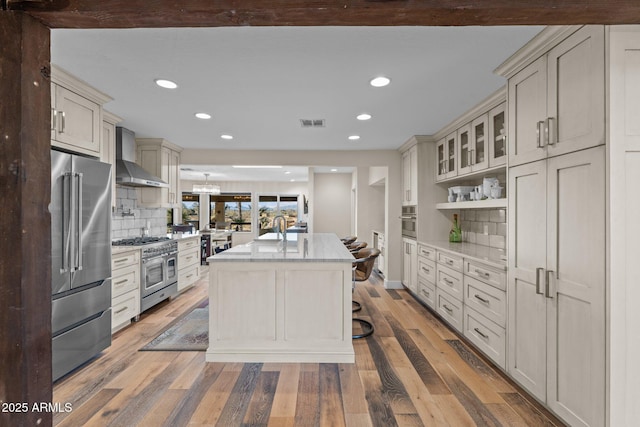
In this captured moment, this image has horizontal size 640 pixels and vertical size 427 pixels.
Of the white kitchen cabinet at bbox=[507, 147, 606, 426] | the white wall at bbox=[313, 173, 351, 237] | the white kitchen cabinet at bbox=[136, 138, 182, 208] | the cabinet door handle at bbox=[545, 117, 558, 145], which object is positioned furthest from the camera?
the white wall at bbox=[313, 173, 351, 237]

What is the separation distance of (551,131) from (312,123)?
95.9 inches

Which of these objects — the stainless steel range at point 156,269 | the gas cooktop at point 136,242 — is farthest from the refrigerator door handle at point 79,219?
the gas cooktop at point 136,242

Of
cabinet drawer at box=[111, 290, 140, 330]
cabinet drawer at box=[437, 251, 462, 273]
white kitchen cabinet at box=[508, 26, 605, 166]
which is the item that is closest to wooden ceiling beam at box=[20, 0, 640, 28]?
white kitchen cabinet at box=[508, 26, 605, 166]

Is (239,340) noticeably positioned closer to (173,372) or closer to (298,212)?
(173,372)

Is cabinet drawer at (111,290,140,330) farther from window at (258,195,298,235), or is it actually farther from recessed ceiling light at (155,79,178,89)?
window at (258,195,298,235)

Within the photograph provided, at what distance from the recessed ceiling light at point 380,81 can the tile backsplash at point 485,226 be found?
6.39 ft

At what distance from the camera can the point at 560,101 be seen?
1.83 metres

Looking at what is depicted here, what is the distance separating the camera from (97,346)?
2654 millimetres

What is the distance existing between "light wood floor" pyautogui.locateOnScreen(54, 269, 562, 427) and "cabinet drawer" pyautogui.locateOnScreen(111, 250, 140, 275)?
733 mm

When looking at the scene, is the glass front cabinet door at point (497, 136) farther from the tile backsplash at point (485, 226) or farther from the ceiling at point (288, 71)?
the tile backsplash at point (485, 226)

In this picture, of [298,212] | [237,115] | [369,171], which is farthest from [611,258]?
[298,212]

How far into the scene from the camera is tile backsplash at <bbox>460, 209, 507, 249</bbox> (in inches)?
135

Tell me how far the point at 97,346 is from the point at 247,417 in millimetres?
1620

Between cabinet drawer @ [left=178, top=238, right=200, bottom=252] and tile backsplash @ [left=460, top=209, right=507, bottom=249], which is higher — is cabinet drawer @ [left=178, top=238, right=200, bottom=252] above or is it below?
below
